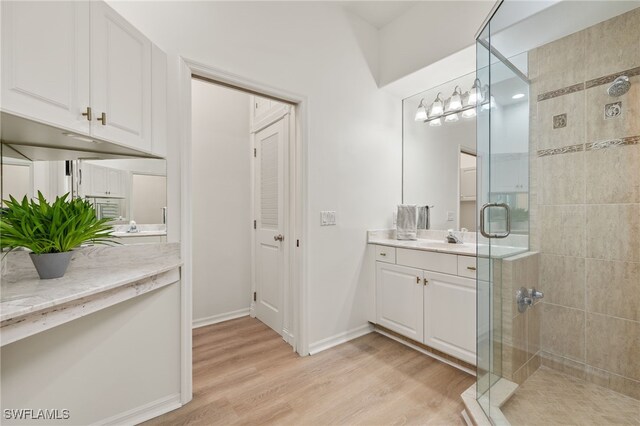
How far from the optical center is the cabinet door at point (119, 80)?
114 cm

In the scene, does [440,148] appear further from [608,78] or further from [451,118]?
[608,78]

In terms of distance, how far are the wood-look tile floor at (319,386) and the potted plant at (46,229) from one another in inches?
40.5

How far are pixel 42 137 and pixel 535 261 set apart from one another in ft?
9.44

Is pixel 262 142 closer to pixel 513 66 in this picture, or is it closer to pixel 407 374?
pixel 513 66

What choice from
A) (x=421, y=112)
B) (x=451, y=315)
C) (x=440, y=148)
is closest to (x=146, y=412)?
(x=451, y=315)

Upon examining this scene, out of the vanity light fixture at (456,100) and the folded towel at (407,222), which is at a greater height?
the vanity light fixture at (456,100)

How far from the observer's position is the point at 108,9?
118cm

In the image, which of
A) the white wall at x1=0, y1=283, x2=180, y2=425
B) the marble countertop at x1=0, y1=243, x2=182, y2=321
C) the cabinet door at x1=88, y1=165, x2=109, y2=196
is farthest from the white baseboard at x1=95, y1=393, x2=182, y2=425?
the cabinet door at x1=88, y1=165, x2=109, y2=196

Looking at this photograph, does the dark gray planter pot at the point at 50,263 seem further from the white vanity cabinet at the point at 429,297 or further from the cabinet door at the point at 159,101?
the white vanity cabinet at the point at 429,297

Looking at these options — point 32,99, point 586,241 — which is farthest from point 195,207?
point 586,241

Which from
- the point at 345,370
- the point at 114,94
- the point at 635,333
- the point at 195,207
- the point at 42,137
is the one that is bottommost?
the point at 345,370

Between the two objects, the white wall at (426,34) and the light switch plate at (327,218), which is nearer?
the white wall at (426,34)

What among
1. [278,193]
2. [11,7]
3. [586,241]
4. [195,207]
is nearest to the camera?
[11,7]

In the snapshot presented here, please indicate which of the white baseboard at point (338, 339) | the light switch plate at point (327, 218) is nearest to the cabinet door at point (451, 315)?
the white baseboard at point (338, 339)
